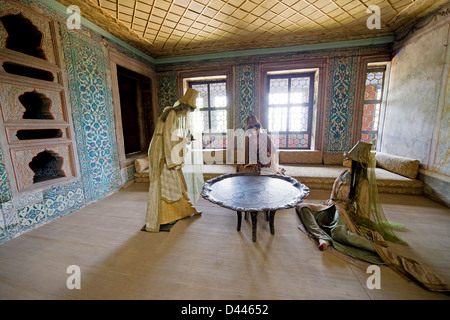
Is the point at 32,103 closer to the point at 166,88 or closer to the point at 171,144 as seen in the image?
the point at 171,144

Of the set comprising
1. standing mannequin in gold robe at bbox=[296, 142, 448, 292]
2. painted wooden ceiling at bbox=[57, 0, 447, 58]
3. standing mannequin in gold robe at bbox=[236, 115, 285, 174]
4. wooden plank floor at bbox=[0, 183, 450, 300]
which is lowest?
wooden plank floor at bbox=[0, 183, 450, 300]

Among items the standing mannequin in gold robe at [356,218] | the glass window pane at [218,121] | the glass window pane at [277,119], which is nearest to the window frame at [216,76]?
the glass window pane at [218,121]

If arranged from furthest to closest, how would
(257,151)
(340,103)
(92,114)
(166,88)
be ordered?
(166,88), (340,103), (257,151), (92,114)

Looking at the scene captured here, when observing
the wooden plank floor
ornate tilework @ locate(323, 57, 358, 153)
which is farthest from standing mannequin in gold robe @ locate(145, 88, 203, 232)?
ornate tilework @ locate(323, 57, 358, 153)

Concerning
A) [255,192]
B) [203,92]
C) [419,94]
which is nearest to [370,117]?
[419,94]

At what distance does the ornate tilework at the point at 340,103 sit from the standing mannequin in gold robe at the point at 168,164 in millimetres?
3963

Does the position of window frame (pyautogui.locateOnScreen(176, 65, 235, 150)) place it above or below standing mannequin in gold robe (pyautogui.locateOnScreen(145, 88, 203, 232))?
above

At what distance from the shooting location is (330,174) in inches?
166

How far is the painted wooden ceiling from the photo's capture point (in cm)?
318

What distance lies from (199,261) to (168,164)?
1329 mm

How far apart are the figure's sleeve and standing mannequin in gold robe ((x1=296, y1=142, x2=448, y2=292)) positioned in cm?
205

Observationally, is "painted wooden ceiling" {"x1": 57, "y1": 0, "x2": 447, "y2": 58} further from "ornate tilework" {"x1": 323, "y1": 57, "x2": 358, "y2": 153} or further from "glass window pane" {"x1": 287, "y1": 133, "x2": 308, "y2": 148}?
"glass window pane" {"x1": 287, "y1": 133, "x2": 308, "y2": 148}

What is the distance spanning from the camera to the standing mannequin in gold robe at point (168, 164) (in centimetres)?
263

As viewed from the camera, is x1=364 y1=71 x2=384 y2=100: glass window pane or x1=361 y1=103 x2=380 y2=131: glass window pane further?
x1=361 y1=103 x2=380 y2=131: glass window pane
